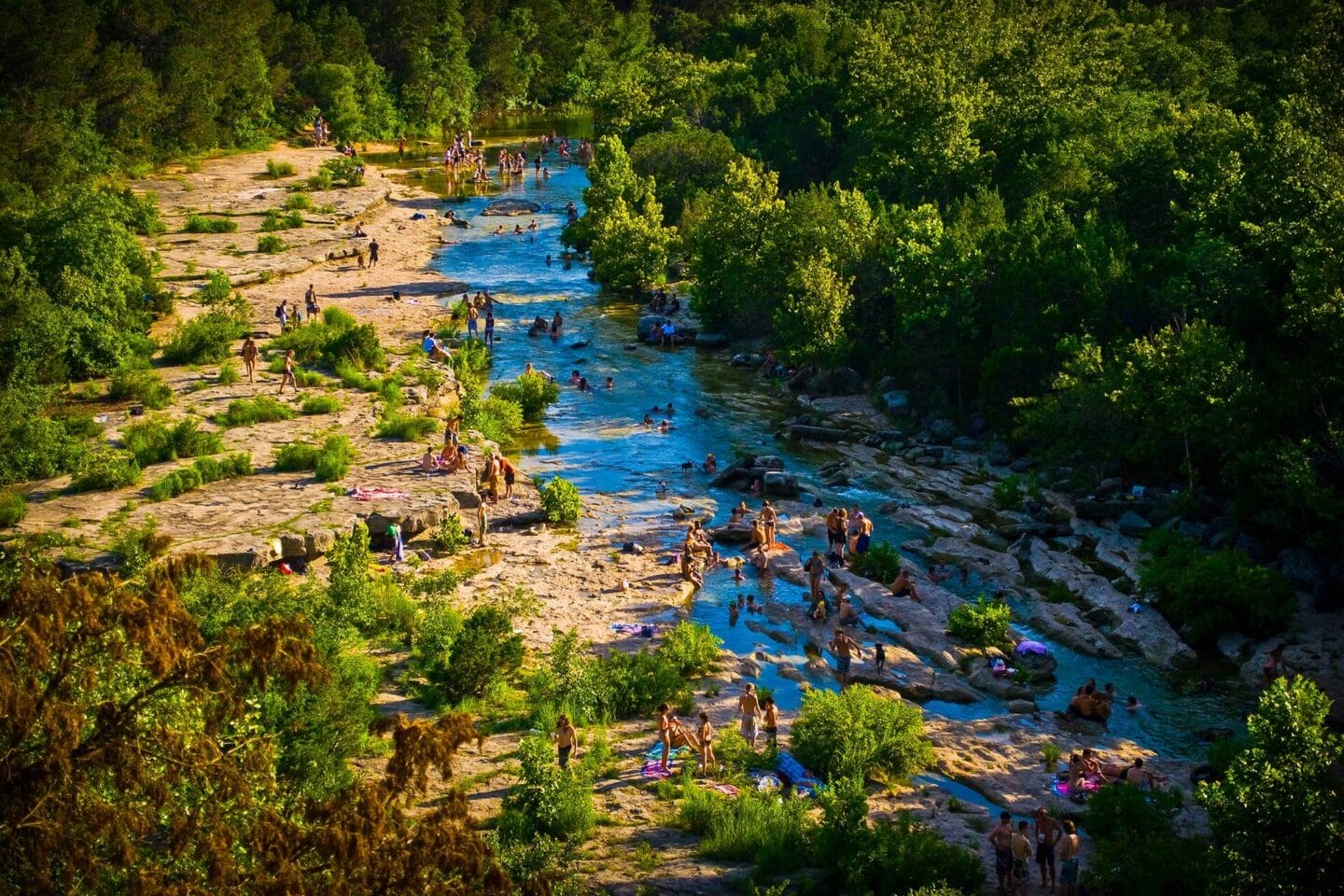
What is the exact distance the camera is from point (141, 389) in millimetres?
42688

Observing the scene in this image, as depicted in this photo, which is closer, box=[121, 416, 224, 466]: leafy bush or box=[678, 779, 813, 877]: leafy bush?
box=[678, 779, 813, 877]: leafy bush

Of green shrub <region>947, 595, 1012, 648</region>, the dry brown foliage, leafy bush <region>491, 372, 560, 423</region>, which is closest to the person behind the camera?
the dry brown foliage

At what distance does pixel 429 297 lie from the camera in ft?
200

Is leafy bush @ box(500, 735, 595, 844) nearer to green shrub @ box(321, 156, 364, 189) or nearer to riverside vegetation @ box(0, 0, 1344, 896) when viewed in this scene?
riverside vegetation @ box(0, 0, 1344, 896)

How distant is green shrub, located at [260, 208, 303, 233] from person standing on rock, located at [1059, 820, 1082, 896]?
188 ft

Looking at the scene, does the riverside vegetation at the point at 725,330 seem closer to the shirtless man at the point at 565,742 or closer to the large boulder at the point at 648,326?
the shirtless man at the point at 565,742

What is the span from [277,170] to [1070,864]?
231 feet

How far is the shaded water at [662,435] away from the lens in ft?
97.7

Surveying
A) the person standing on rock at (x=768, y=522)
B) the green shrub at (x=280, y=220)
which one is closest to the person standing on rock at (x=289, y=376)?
the person standing on rock at (x=768, y=522)

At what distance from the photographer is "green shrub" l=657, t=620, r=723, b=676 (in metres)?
29.5

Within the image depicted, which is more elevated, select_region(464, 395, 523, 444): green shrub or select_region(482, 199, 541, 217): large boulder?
select_region(482, 199, 541, 217): large boulder

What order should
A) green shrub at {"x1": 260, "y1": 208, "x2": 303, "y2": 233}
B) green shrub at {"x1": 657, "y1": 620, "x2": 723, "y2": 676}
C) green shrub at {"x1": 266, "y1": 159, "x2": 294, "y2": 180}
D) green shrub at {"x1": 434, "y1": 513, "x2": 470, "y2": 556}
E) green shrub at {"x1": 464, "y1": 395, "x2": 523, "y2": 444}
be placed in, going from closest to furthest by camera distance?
green shrub at {"x1": 657, "y1": 620, "x2": 723, "y2": 676}
green shrub at {"x1": 434, "y1": 513, "x2": 470, "y2": 556}
green shrub at {"x1": 464, "y1": 395, "x2": 523, "y2": 444}
green shrub at {"x1": 260, "y1": 208, "x2": 303, "y2": 233}
green shrub at {"x1": 266, "y1": 159, "x2": 294, "y2": 180}

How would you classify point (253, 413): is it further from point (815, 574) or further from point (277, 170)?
point (277, 170)

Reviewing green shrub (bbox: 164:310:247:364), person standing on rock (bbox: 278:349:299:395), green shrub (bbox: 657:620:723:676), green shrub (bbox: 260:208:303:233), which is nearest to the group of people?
green shrub (bbox: 657:620:723:676)
